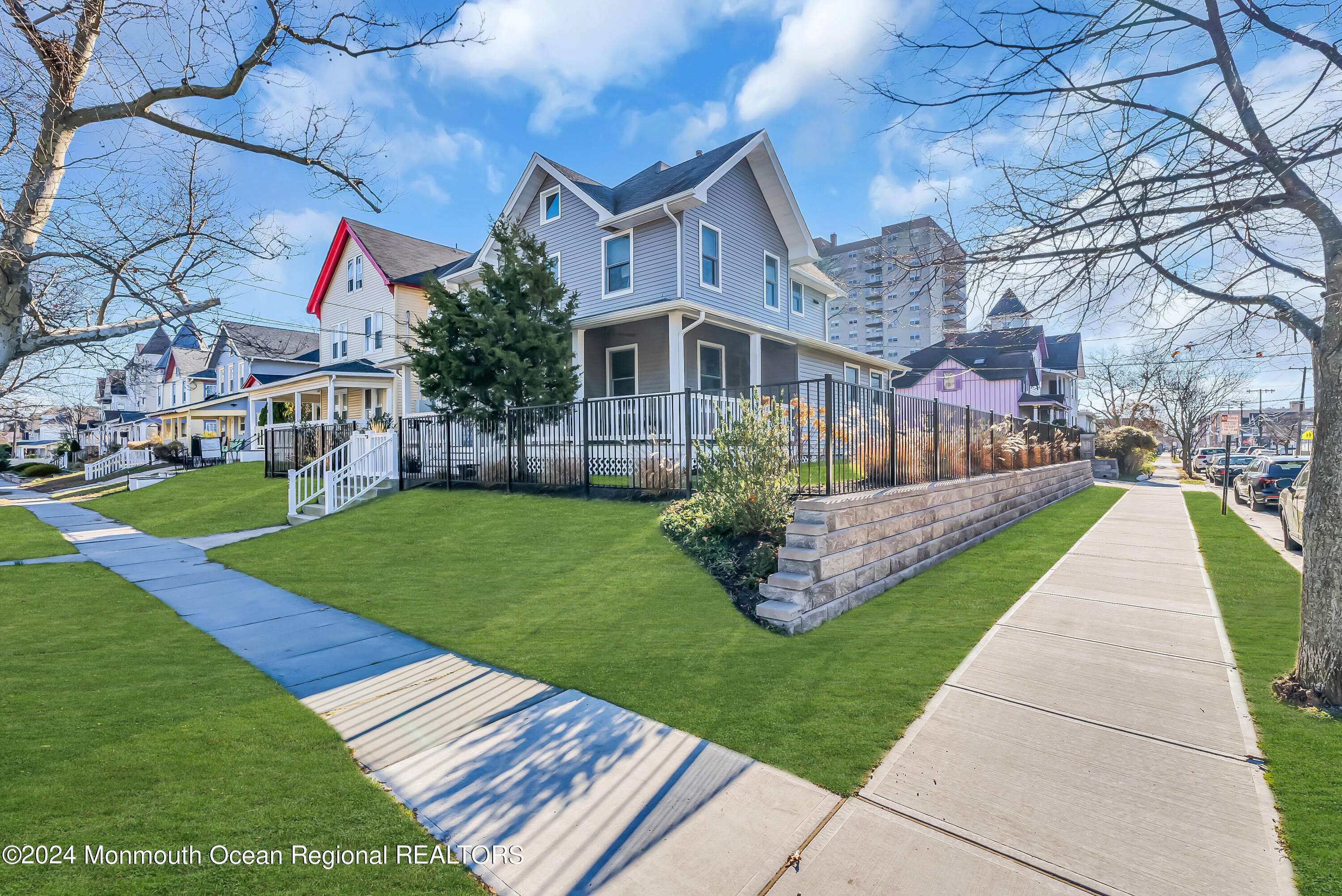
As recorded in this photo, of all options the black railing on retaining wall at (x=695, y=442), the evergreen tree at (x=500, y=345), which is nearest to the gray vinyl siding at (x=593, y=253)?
the evergreen tree at (x=500, y=345)

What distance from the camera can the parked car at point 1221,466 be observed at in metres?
27.8

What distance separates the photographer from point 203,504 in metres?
14.8

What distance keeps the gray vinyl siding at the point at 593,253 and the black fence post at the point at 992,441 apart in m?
7.94

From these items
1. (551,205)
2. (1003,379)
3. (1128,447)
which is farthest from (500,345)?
(1003,379)

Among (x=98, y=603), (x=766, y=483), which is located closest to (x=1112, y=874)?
(x=766, y=483)

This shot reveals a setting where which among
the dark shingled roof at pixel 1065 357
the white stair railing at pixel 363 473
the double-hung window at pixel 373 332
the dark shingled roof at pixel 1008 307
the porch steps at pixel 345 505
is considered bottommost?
the porch steps at pixel 345 505

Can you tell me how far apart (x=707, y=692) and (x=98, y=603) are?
273 inches

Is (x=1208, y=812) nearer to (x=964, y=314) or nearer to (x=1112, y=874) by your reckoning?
(x=1112, y=874)

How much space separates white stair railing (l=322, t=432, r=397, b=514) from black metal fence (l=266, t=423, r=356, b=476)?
173 cm

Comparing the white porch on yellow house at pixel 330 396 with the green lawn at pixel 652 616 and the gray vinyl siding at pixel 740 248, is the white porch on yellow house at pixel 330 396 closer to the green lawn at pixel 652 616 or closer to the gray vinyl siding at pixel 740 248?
the gray vinyl siding at pixel 740 248

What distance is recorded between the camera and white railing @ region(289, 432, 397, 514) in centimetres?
1245

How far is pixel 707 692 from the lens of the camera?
4082 millimetres

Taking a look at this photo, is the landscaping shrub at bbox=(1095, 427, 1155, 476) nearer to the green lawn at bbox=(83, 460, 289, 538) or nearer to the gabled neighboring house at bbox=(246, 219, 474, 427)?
the gabled neighboring house at bbox=(246, 219, 474, 427)

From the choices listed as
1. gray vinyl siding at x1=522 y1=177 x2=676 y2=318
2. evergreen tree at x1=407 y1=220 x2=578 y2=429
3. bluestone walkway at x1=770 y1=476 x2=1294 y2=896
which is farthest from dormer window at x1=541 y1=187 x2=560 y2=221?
bluestone walkway at x1=770 y1=476 x2=1294 y2=896
